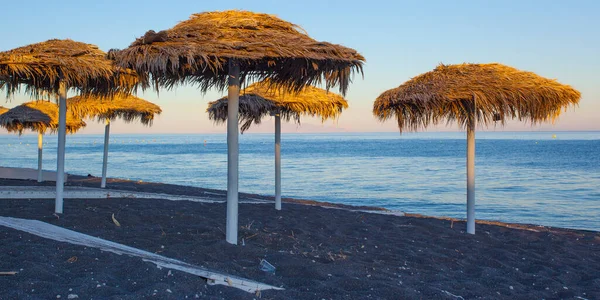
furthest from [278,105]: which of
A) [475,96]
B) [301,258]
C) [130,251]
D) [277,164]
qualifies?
[130,251]

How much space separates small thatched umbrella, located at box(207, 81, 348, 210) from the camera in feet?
27.0

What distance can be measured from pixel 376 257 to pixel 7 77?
4.79 meters

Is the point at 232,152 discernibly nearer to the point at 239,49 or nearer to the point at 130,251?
the point at 239,49

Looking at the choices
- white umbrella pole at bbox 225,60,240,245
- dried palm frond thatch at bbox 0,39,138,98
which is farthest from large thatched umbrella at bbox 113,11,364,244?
dried palm frond thatch at bbox 0,39,138,98

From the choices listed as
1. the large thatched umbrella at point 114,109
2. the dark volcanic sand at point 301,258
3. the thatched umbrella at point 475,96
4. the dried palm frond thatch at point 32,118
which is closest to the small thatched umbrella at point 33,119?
the dried palm frond thatch at point 32,118

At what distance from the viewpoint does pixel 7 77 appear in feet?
20.2

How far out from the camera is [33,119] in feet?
42.4

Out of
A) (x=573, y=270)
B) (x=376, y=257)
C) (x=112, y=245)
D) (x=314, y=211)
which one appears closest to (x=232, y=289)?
(x=112, y=245)

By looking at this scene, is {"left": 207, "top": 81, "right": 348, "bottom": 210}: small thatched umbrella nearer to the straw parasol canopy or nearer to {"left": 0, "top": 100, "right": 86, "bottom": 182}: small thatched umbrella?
the straw parasol canopy

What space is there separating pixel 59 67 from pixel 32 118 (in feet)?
25.8

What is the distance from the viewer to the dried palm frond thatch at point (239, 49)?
451 cm

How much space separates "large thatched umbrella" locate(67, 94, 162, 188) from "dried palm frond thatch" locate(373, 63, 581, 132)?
21.8ft

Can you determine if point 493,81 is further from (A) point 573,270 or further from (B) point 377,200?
(B) point 377,200

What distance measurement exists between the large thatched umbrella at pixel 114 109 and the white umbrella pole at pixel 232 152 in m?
6.41
